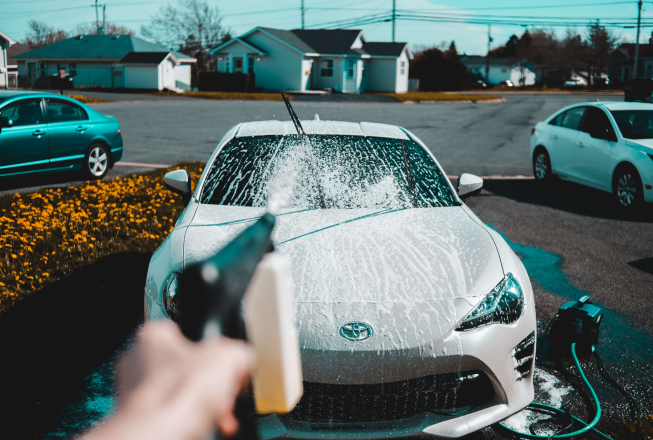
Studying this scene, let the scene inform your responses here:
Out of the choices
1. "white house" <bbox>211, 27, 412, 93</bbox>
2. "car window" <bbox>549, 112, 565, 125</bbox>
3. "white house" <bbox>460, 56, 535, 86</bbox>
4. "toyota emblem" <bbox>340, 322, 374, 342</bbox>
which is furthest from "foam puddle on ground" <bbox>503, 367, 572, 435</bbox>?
"white house" <bbox>460, 56, 535, 86</bbox>

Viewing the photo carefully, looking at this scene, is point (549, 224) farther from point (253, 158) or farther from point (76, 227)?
point (76, 227)

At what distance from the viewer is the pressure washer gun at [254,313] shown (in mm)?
483

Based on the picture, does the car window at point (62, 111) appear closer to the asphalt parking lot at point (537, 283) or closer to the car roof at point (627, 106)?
the asphalt parking lot at point (537, 283)

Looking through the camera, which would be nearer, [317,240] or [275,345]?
[275,345]

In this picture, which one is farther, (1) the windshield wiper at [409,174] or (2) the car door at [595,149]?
(2) the car door at [595,149]

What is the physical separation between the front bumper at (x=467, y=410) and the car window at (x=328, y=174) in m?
1.37

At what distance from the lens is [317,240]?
3.38 m

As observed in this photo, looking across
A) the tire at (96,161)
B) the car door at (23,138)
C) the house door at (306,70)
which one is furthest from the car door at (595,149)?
the house door at (306,70)

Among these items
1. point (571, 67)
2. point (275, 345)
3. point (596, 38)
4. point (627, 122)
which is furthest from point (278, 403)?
point (571, 67)

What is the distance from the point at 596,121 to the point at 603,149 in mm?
657

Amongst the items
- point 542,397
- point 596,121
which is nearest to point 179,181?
point 542,397

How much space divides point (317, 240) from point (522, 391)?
50.7 inches

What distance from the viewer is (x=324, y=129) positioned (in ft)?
15.5

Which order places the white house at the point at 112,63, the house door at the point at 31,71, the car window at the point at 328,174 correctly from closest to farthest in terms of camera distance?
1. the car window at the point at 328,174
2. the white house at the point at 112,63
3. the house door at the point at 31,71
